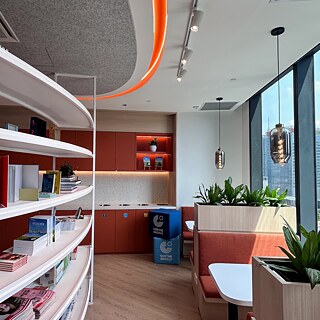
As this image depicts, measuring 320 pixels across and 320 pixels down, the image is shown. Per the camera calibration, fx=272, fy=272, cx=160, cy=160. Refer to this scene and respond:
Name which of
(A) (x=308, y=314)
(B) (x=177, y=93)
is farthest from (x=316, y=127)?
(A) (x=308, y=314)

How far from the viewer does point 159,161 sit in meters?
6.26

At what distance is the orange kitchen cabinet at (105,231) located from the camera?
18.4 feet

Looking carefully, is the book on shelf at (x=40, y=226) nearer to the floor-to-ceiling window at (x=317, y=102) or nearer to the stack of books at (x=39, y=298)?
the stack of books at (x=39, y=298)

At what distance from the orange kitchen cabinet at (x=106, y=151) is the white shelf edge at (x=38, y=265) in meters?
3.35

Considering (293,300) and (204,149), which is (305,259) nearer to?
(293,300)

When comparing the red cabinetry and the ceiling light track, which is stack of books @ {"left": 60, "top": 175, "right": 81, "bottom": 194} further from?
the red cabinetry

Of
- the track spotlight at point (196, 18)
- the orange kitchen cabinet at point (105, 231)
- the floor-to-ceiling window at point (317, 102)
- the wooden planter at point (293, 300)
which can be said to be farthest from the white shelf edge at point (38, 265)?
the orange kitchen cabinet at point (105, 231)

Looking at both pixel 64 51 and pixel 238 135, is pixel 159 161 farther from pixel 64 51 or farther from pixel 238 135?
pixel 64 51

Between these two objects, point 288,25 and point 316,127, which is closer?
point 288,25

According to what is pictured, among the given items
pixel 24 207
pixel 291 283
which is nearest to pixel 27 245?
pixel 24 207

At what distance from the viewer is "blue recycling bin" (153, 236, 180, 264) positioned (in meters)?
5.12

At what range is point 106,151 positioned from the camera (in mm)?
5855

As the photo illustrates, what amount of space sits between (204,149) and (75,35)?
4073 millimetres

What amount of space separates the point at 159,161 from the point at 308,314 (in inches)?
204
